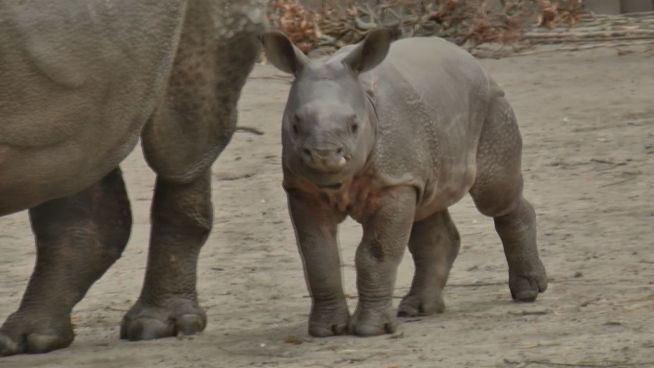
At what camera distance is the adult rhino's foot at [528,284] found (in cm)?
631

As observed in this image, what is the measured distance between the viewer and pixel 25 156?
5.15 metres

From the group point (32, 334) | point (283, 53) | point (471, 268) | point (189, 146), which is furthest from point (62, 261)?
point (471, 268)

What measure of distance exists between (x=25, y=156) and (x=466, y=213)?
3.42 m

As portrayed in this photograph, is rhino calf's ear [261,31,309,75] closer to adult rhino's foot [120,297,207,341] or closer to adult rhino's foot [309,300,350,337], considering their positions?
adult rhino's foot [309,300,350,337]

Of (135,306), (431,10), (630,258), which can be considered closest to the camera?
(135,306)

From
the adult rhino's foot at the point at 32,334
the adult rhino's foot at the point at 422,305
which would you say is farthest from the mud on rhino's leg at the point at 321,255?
the adult rhino's foot at the point at 32,334

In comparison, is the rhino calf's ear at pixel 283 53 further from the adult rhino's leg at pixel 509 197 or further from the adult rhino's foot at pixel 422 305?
the adult rhino's foot at pixel 422 305

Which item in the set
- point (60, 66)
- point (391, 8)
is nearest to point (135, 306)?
point (60, 66)

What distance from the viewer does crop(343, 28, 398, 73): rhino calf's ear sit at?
5.62 meters

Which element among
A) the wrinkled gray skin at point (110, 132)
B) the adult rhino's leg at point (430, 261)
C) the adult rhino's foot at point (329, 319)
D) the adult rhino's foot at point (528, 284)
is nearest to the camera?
the wrinkled gray skin at point (110, 132)

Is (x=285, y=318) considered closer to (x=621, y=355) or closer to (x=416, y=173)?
(x=416, y=173)

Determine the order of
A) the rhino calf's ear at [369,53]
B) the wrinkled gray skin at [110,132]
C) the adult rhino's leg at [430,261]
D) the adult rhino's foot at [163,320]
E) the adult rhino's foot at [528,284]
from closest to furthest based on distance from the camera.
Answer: the wrinkled gray skin at [110,132], the rhino calf's ear at [369,53], the adult rhino's foot at [163,320], the adult rhino's leg at [430,261], the adult rhino's foot at [528,284]

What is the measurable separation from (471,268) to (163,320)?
143 cm

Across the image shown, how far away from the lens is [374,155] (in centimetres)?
560
